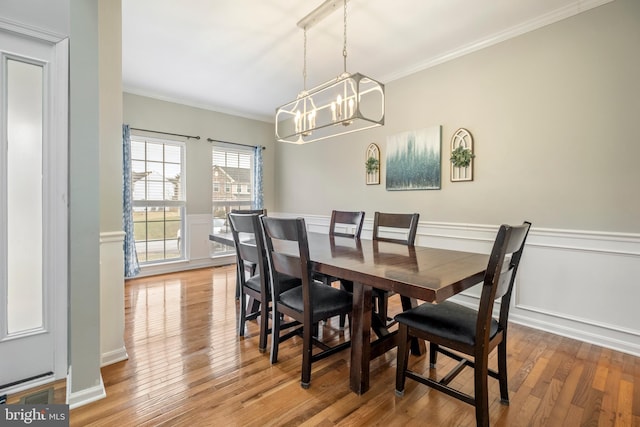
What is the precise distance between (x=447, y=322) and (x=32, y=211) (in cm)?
245

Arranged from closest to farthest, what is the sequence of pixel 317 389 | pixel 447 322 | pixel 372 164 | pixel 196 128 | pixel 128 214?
pixel 447 322, pixel 317 389, pixel 372 164, pixel 128 214, pixel 196 128

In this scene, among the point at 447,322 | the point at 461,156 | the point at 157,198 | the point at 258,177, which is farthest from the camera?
the point at 258,177

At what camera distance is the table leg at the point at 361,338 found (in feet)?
5.52

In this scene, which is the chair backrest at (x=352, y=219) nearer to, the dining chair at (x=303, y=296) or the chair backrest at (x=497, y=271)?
the dining chair at (x=303, y=296)

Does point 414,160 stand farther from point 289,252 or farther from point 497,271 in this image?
point 497,271

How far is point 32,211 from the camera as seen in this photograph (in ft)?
5.79

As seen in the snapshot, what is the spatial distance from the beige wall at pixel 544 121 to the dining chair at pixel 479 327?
4.75ft

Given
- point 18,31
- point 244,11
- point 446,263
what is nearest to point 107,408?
point 446,263

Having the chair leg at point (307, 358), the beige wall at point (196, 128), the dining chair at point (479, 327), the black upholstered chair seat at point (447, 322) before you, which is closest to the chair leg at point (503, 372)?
the dining chair at point (479, 327)

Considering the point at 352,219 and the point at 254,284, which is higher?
the point at 352,219

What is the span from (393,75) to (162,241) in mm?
4092

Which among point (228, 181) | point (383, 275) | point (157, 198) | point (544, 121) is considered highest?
point (544, 121)

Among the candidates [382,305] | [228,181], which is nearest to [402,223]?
[382,305]

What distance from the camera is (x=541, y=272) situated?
8.77 feet
